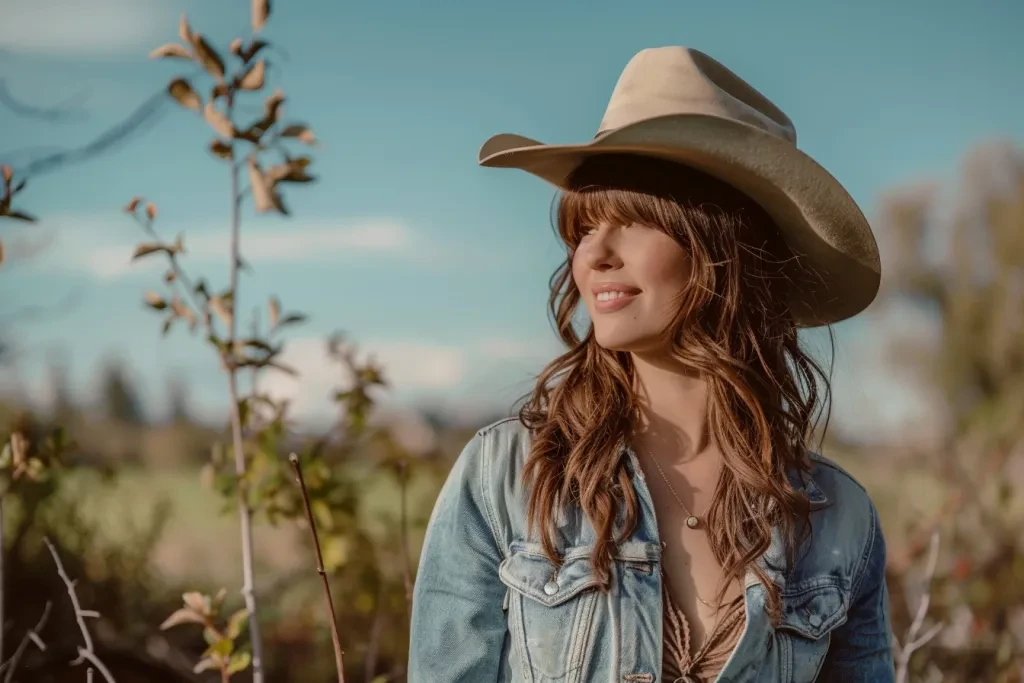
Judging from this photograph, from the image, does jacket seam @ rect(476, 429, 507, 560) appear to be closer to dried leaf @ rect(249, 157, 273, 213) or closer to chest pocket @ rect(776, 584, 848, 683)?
chest pocket @ rect(776, 584, 848, 683)

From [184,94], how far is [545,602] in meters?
1.25

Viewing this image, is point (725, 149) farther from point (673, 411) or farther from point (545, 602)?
point (545, 602)

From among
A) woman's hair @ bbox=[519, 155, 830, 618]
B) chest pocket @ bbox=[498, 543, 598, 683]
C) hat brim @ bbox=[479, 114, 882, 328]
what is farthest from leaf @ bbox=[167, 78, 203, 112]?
chest pocket @ bbox=[498, 543, 598, 683]

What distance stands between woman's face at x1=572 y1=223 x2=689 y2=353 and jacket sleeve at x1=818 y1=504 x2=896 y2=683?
613 millimetres

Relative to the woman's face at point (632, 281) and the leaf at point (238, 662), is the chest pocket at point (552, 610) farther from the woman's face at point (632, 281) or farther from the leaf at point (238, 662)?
the leaf at point (238, 662)

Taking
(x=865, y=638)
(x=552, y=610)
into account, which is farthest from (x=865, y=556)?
(x=552, y=610)

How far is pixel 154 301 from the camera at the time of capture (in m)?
2.02

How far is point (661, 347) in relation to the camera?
1.74 m

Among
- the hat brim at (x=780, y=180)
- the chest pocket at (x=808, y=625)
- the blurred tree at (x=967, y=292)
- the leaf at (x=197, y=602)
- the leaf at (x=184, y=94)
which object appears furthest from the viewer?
the blurred tree at (x=967, y=292)

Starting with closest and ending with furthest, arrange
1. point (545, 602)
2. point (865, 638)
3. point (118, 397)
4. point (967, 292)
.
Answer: point (545, 602)
point (865, 638)
point (118, 397)
point (967, 292)

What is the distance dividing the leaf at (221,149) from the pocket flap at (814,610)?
4.51 feet

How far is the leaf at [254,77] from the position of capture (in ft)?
6.43

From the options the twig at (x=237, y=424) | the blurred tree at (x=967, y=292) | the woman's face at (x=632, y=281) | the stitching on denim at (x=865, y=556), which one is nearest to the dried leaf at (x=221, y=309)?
the twig at (x=237, y=424)

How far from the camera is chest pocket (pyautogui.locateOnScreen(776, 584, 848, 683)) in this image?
1665 mm
